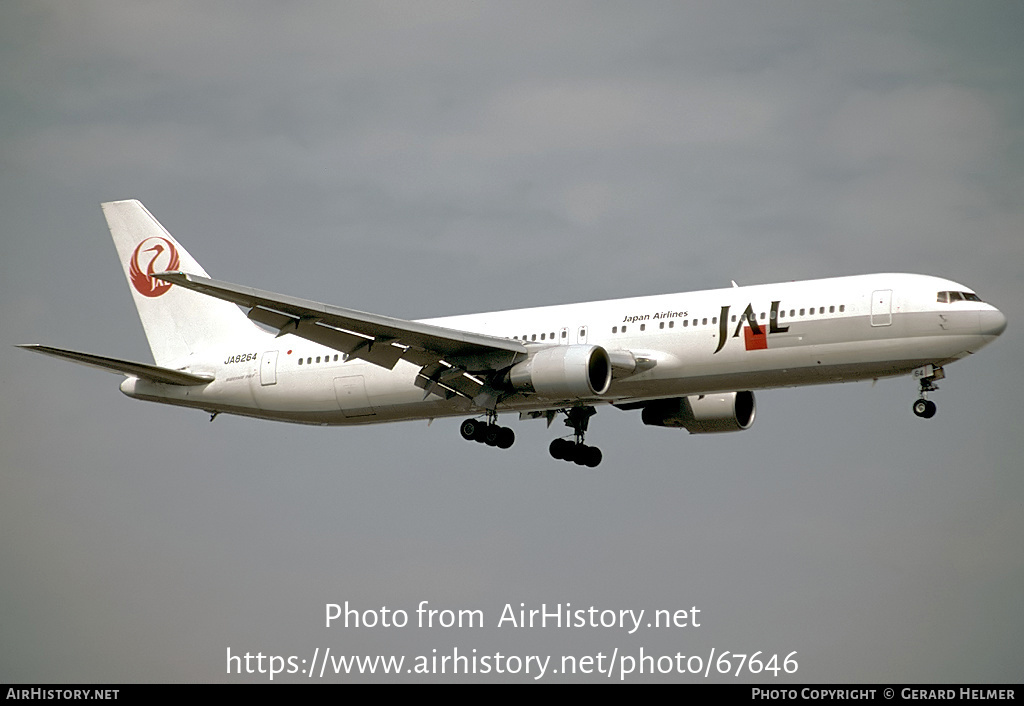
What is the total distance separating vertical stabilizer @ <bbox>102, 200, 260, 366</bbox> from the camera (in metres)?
49.9

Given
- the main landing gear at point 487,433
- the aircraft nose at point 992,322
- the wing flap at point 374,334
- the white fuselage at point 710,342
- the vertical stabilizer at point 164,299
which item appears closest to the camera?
the wing flap at point 374,334

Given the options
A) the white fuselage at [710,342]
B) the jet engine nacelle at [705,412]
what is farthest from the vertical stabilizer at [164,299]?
the jet engine nacelle at [705,412]

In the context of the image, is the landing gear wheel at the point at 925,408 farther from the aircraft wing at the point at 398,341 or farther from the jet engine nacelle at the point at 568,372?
the aircraft wing at the point at 398,341

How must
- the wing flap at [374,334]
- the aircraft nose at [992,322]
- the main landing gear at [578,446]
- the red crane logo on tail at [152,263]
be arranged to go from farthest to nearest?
the red crane logo on tail at [152,263] → the main landing gear at [578,446] → the aircraft nose at [992,322] → the wing flap at [374,334]

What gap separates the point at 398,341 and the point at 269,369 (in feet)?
21.3

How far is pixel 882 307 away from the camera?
40156mm

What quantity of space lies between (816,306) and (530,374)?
8.09m

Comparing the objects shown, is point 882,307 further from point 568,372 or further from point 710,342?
point 568,372

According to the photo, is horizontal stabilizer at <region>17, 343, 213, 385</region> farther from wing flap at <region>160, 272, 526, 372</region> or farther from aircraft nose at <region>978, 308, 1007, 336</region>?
aircraft nose at <region>978, 308, 1007, 336</region>

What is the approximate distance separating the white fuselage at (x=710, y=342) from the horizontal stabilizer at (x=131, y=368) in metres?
2.49

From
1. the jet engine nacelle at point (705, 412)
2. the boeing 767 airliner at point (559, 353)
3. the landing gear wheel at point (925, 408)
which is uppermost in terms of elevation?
the jet engine nacelle at point (705, 412)

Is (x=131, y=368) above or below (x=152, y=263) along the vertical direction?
below

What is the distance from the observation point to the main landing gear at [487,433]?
150 feet

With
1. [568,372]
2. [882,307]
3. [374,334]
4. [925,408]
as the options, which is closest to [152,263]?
[374,334]
